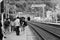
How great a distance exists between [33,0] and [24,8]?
21.5 metres

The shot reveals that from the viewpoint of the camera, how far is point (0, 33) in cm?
895

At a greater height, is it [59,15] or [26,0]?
[26,0]

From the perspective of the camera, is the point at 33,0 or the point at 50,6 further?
the point at 33,0

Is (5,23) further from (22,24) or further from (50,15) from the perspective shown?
(50,15)

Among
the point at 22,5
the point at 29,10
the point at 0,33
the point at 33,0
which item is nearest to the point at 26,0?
the point at 33,0

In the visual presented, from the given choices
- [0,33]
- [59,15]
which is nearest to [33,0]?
[59,15]

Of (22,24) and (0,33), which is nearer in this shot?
(0,33)

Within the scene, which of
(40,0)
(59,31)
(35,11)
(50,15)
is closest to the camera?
(59,31)

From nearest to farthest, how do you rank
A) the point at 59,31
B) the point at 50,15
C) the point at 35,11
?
1. the point at 59,31
2. the point at 50,15
3. the point at 35,11

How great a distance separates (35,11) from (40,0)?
30.8 m

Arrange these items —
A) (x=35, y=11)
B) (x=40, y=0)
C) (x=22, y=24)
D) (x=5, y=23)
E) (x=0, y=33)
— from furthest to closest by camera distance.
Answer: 1. (x=40, y=0)
2. (x=35, y=11)
3. (x=22, y=24)
4. (x=5, y=23)
5. (x=0, y=33)

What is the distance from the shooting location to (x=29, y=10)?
357 feet

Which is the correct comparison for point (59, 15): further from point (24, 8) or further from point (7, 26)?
point (24, 8)

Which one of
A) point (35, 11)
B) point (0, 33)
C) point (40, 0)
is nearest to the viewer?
point (0, 33)
